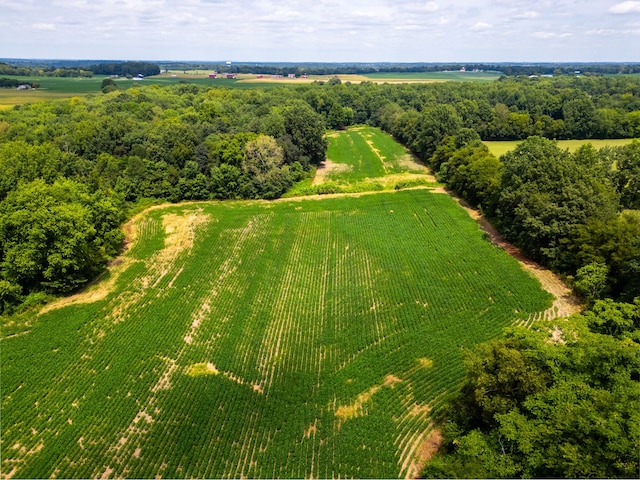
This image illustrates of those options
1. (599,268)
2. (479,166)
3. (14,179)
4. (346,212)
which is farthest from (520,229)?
(14,179)

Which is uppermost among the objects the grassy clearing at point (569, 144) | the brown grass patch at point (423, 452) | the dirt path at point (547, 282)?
the grassy clearing at point (569, 144)

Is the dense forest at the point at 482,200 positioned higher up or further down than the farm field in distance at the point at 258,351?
higher up

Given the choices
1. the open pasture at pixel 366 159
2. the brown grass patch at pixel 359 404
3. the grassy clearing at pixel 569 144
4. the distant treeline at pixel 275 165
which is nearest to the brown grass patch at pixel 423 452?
the brown grass patch at pixel 359 404

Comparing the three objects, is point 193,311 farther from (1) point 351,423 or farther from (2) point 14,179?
(2) point 14,179

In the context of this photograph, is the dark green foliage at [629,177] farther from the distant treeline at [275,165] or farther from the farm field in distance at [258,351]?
the farm field in distance at [258,351]

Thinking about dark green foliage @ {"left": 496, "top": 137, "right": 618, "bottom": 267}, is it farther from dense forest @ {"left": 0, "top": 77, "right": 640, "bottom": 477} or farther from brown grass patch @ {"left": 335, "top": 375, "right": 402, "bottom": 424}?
brown grass patch @ {"left": 335, "top": 375, "right": 402, "bottom": 424}
